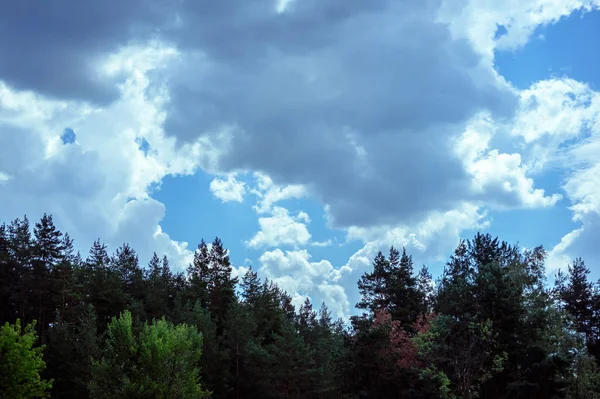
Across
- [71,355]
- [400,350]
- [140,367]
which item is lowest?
[400,350]

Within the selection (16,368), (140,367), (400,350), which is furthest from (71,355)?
(400,350)

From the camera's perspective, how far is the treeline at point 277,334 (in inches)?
1655

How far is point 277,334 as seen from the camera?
67.6m

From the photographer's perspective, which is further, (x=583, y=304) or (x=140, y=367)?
(x=583, y=304)

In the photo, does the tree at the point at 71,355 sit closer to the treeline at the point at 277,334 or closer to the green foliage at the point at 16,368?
the treeline at the point at 277,334

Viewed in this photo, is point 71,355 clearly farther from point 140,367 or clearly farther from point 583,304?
point 583,304

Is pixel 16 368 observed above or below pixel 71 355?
below

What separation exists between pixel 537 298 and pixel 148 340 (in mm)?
30313

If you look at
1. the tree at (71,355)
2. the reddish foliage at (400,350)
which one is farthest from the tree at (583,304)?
the tree at (71,355)

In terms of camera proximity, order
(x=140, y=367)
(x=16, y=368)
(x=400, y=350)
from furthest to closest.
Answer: (x=400, y=350) → (x=140, y=367) → (x=16, y=368)

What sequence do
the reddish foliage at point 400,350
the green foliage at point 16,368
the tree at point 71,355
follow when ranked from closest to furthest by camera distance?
the green foliage at point 16,368 < the reddish foliage at point 400,350 < the tree at point 71,355

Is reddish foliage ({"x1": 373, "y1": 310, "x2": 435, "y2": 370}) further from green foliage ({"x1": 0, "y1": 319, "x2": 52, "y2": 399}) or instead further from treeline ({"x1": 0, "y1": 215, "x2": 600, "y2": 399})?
green foliage ({"x1": 0, "y1": 319, "x2": 52, "y2": 399})

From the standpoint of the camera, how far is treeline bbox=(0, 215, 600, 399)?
1655 inches

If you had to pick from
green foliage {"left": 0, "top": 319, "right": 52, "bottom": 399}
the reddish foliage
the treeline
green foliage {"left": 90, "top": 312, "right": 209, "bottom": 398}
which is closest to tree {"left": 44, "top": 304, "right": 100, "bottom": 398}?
the treeline
